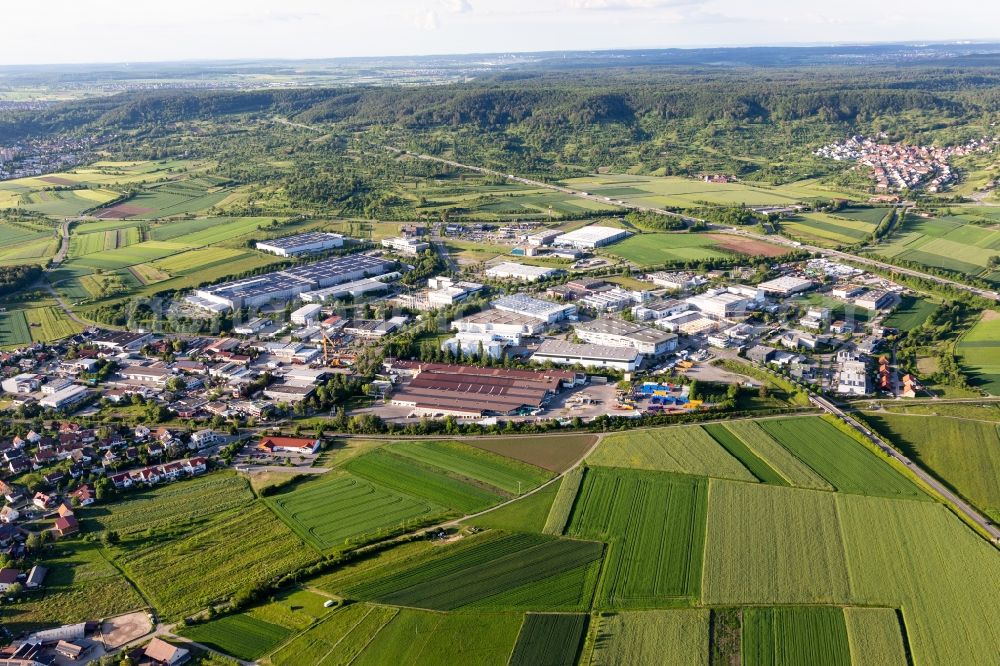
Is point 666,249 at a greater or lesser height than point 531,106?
A: lesser

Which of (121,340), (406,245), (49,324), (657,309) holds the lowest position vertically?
(49,324)

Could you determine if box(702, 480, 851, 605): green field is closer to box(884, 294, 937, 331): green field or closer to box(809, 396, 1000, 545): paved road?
box(809, 396, 1000, 545): paved road

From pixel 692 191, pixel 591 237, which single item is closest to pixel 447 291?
pixel 591 237

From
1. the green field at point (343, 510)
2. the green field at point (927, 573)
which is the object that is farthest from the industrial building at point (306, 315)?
the green field at point (927, 573)

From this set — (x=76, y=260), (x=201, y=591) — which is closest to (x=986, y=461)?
(x=201, y=591)

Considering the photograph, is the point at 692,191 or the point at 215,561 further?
the point at 692,191

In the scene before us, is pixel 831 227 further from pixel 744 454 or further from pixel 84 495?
pixel 84 495

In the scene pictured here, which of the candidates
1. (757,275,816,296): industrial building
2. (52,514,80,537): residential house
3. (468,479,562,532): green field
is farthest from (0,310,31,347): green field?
(757,275,816,296): industrial building
